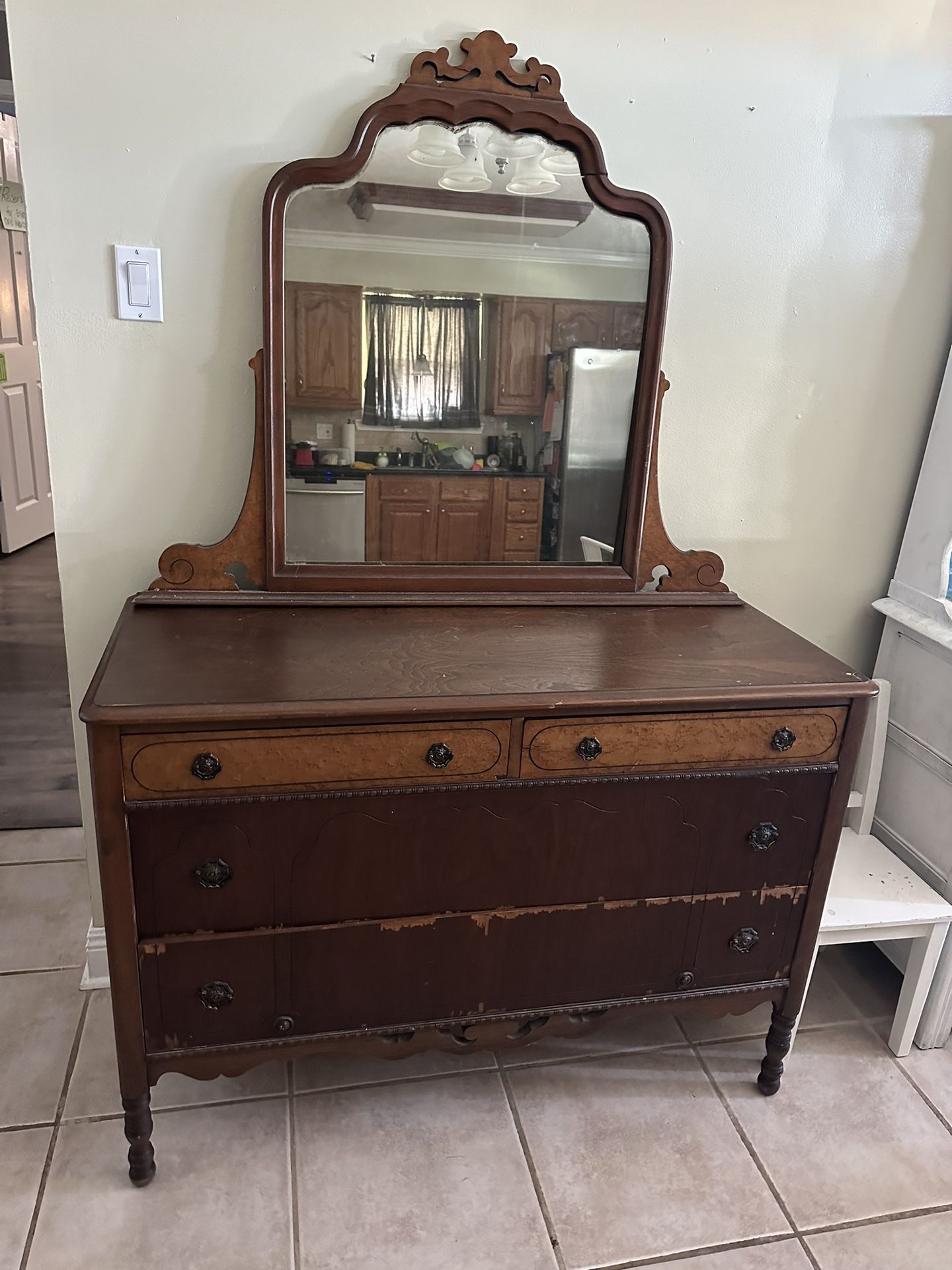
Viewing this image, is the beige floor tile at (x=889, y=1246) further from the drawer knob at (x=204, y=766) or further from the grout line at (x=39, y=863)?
the grout line at (x=39, y=863)

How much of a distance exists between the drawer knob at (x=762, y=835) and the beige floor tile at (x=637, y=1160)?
21.8 inches

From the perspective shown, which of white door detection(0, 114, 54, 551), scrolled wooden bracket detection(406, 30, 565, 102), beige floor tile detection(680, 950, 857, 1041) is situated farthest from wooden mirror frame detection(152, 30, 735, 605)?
white door detection(0, 114, 54, 551)

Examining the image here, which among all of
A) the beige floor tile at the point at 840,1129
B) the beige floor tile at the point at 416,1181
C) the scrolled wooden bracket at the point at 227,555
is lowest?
the beige floor tile at the point at 416,1181

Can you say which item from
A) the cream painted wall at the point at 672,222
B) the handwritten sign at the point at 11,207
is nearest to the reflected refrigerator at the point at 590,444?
the cream painted wall at the point at 672,222

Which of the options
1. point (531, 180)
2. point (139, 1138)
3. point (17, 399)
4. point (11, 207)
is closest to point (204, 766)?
→ point (139, 1138)

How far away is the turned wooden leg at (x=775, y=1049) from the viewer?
1710 millimetres

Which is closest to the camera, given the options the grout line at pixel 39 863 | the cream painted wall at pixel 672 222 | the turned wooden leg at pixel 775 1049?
the cream painted wall at pixel 672 222

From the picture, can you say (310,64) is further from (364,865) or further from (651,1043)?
(651,1043)

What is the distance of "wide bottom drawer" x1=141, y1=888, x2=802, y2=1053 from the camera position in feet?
4.75

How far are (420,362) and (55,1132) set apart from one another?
58.8 inches

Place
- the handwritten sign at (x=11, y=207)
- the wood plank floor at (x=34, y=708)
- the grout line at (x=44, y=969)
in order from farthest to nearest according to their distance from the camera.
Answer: the handwritten sign at (x=11, y=207)
the wood plank floor at (x=34, y=708)
the grout line at (x=44, y=969)

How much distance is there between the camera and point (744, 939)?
5.38 feet

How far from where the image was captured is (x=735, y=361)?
1.84 meters

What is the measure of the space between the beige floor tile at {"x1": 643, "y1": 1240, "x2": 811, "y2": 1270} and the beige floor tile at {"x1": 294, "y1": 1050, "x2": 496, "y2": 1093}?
485mm
